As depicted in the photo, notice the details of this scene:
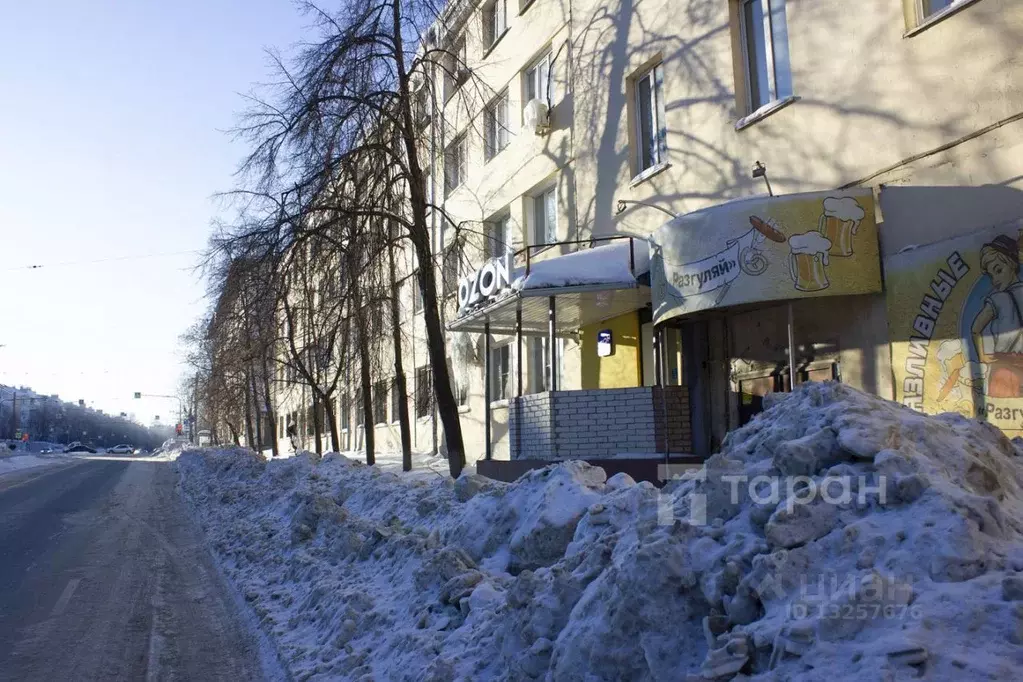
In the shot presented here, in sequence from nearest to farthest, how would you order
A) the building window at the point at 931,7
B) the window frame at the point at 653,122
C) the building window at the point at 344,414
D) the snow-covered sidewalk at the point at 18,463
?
the building window at the point at 931,7, the window frame at the point at 653,122, the building window at the point at 344,414, the snow-covered sidewalk at the point at 18,463

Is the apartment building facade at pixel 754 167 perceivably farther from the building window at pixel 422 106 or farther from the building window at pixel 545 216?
the building window at pixel 422 106

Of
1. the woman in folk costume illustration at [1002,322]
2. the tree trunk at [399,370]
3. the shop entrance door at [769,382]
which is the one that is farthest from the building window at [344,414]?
the woman in folk costume illustration at [1002,322]

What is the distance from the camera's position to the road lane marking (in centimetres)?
702

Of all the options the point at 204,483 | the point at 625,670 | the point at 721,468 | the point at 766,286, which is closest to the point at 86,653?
the point at 625,670

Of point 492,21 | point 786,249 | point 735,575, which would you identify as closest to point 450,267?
point 492,21

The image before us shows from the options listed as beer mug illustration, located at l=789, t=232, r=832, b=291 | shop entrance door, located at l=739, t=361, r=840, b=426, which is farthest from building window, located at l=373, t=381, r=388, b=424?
beer mug illustration, located at l=789, t=232, r=832, b=291

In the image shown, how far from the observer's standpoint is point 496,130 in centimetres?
2005

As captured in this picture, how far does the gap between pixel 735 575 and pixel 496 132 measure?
1757 cm

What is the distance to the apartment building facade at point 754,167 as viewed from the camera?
7.99 metres

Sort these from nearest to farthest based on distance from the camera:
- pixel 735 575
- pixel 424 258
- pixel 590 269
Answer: pixel 735 575 < pixel 590 269 < pixel 424 258

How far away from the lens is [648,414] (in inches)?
474

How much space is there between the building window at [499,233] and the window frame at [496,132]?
1.49 meters

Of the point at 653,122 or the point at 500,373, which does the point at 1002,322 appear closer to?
the point at 653,122

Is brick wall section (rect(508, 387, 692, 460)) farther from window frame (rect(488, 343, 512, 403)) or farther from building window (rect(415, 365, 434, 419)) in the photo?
building window (rect(415, 365, 434, 419))
